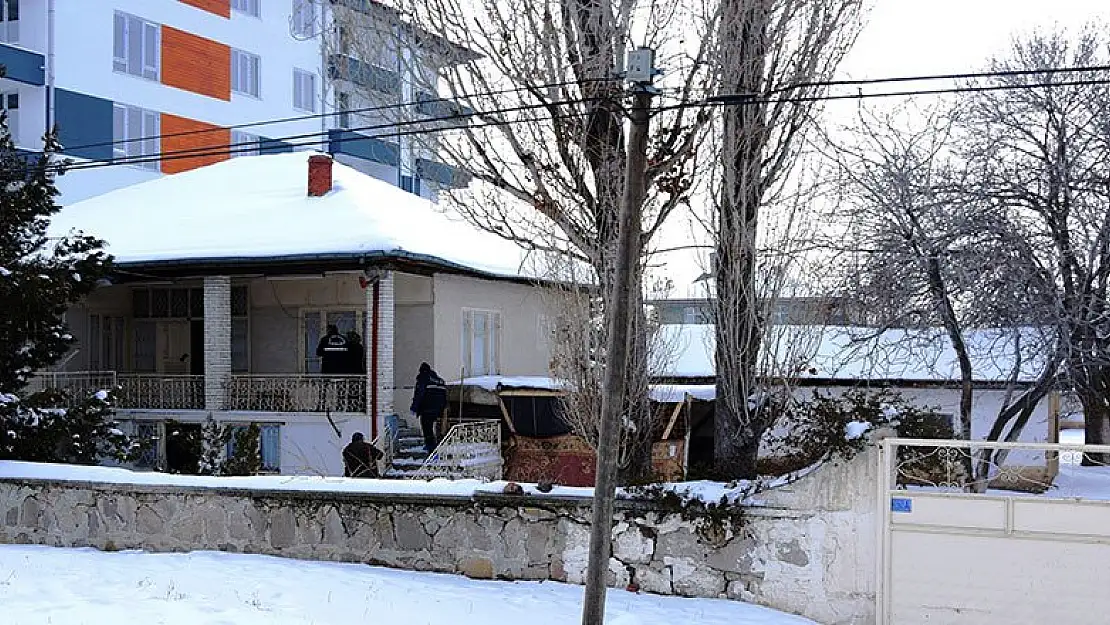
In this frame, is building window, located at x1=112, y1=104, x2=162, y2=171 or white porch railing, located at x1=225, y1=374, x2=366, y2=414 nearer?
white porch railing, located at x1=225, y1=374, x2=366, y2=414

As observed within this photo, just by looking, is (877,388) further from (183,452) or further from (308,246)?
(183,452)

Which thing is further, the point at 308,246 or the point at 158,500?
the point at 308,246

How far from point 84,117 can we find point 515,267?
1662 centimetres

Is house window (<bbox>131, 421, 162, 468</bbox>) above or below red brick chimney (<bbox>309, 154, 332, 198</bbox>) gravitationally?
below

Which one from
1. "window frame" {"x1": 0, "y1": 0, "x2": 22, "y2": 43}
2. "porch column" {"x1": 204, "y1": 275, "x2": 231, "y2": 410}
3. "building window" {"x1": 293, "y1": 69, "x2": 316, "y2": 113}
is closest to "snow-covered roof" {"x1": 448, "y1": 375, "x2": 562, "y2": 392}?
"porch column" {"x1": 204, "y1": 275, "x2": 231, "y2": 410}

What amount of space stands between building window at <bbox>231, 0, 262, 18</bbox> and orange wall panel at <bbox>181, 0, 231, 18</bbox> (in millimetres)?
373

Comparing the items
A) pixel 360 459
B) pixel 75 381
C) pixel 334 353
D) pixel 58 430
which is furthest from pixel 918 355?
pixel 75 381

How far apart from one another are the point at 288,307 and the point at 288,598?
13.8 metres

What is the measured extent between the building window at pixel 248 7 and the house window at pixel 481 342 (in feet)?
67.6

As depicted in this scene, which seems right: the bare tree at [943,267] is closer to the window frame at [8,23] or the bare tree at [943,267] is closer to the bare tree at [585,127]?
the bare tree at [585,127]

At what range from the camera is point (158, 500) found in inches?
480

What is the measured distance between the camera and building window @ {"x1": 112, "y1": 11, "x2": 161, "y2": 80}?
34.6 metres

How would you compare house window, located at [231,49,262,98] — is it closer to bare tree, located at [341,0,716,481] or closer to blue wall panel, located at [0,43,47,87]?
blue wall panel, located at [0,43,47,87]

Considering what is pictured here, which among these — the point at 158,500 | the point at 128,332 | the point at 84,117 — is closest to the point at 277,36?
the point at 84,117
